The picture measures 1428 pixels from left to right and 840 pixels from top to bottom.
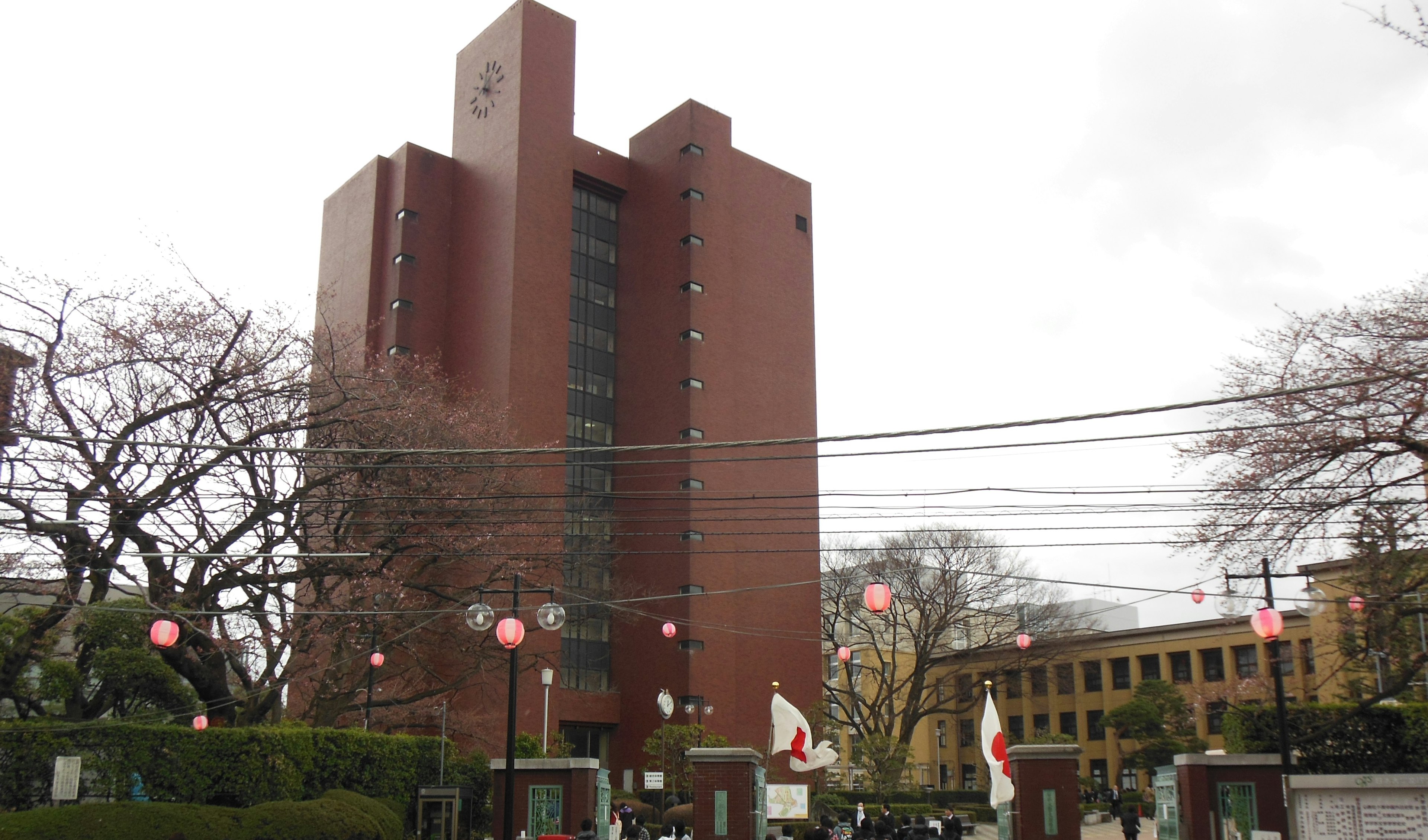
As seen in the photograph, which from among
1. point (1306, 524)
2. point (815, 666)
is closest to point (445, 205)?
point (815, 666)

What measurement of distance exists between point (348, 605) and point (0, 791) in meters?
8.96

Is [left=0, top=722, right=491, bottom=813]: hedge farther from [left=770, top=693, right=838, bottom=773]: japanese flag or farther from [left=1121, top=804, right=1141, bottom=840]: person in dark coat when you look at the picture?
[left=1121, top=804, right=1141, bottom=840]: person in dark coat

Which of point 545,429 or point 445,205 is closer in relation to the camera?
point 545,429

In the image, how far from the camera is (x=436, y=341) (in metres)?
48.2

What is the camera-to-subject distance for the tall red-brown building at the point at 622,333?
45594 millimetres

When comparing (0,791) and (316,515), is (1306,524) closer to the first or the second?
(0,791)

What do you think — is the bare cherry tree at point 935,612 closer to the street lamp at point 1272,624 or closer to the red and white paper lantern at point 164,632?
the street lamp at point 1272,624

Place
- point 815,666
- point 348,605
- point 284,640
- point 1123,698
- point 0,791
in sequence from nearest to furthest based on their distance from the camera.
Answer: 1. point 0,791
2. point 284,640
3. point 348,605
4. point 815,666
5. point 1123,698

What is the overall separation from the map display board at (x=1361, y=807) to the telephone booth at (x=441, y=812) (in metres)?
17.1

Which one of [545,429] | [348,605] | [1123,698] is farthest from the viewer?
[1123,698]

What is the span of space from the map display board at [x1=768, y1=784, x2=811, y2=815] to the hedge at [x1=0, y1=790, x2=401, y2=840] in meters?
8.18

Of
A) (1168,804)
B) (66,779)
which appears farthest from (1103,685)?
(66,779)

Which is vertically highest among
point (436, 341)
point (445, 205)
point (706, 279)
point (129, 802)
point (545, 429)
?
point (445, 205)

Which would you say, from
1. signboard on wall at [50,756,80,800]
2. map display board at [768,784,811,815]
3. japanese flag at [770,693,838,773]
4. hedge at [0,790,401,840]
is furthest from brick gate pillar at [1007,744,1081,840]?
signboard on wall at [50,756,80,800]
